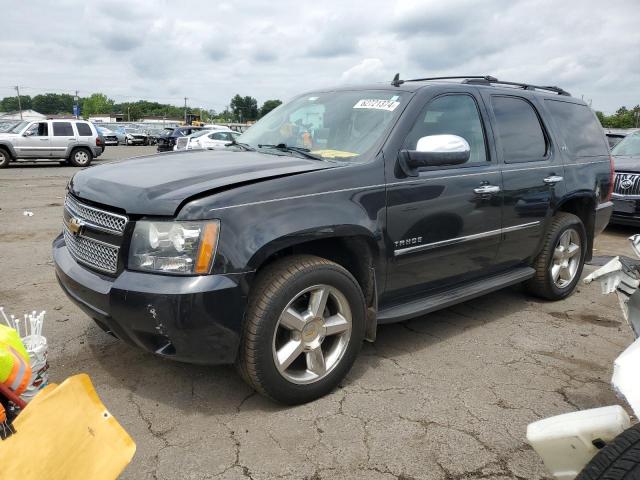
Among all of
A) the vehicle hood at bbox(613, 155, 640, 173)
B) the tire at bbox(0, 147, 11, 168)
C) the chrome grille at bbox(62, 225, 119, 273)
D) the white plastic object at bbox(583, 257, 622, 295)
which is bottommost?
the tire at bbox(0, 147, 11, 168)

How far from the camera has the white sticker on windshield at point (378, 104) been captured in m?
3.43

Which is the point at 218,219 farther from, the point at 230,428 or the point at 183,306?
the point at 230,428

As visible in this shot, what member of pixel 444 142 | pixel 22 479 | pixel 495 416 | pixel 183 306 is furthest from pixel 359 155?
pixel 22 479

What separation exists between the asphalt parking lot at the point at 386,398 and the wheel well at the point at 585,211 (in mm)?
788

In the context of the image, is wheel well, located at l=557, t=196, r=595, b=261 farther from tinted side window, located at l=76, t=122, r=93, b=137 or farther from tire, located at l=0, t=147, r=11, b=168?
tire, located at l=0, t=147, r=11, b=168

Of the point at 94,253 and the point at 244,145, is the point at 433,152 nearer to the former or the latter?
the point at 244,145

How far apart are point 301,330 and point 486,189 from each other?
182 centimetres

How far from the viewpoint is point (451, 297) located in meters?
3.61

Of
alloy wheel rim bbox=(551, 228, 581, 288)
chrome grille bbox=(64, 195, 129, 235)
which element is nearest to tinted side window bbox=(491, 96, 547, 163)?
alloy wheel rim bbox=(551, 228, 581, 288)

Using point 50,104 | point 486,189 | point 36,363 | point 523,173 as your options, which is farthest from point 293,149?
point 50,104

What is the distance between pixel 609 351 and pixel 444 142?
2.07 m

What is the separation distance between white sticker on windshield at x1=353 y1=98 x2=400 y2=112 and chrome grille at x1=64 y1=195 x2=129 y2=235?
1.82 metres

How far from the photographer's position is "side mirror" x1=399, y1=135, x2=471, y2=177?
313 cm

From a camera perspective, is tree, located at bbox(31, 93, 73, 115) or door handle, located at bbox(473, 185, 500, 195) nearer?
door handle, located at bbox(473, 185, 500, 195)
